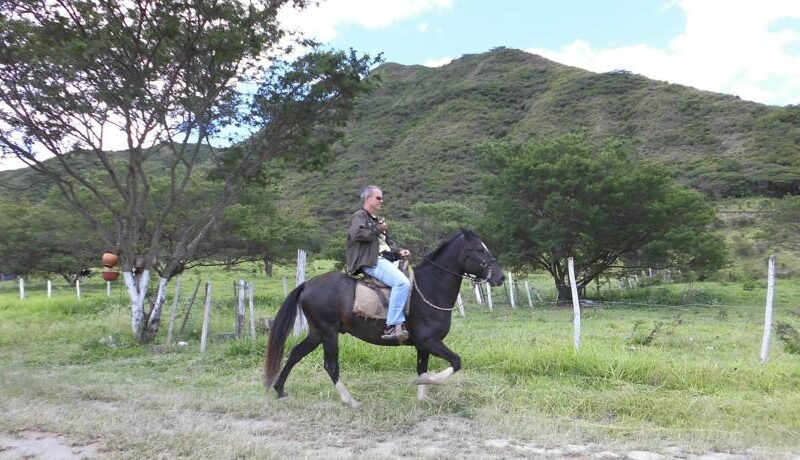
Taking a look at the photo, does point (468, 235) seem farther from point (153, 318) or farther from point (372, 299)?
point (153, 318)

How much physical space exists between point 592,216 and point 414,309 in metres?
16.8

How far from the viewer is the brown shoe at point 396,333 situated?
6.10 metres

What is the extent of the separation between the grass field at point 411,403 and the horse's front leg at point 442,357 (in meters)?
0.31

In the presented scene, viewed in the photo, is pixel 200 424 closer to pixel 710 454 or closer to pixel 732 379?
pixel 710 454

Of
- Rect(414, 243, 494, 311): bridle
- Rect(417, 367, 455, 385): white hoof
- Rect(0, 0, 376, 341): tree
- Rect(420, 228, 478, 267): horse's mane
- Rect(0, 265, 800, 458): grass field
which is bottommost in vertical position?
Rect(0, 265, 800, 458): grass field

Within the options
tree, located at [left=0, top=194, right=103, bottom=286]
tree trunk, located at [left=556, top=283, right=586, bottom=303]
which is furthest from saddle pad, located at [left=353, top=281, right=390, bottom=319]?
tree, located at [left=0, top=194, right=103, bottom=286]

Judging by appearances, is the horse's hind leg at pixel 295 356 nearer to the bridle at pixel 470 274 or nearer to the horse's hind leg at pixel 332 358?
the horse's hind leg at pixel 332 358

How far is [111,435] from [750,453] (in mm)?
5425

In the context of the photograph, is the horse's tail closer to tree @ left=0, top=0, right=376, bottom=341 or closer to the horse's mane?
the horse's mane

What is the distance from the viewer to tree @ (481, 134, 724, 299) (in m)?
21.8

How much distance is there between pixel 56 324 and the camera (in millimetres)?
14906

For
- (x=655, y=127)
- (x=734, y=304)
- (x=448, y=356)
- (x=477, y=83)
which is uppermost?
(x=477, y=83)

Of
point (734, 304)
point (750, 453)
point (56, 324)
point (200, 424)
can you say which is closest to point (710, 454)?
point (750, 453)

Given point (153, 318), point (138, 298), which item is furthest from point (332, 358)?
point (138, 298)
